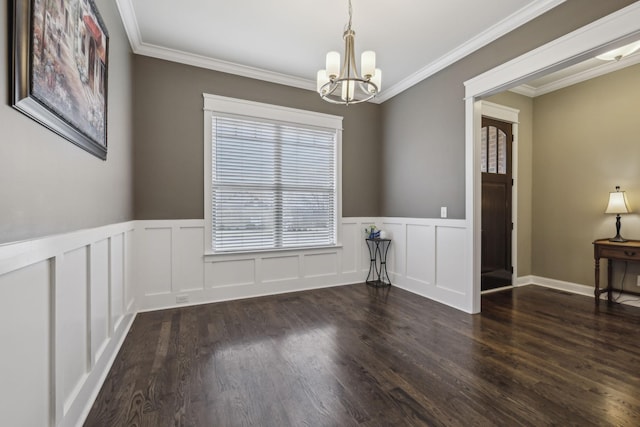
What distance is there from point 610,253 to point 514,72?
246 cm

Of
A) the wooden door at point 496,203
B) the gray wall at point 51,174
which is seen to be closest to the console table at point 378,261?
the wooden door at point 496,203

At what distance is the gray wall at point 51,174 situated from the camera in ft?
2.98

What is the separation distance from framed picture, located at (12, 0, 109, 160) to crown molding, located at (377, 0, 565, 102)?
3.26 meters

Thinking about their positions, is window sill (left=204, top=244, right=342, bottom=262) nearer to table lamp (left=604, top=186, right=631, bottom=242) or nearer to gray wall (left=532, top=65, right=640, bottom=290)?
gray wall (left=532, top=65, right=640, bottom=290)

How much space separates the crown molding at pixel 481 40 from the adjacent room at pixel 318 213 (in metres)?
0.03

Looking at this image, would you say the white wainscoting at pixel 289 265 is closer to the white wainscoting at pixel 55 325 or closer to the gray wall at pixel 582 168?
the white wainscoting at pixel 55 325

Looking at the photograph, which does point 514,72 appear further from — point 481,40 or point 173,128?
point 173,128

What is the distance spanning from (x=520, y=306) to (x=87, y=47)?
4504 millimetres

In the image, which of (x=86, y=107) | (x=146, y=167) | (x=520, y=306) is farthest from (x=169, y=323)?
(x=520, y=306)

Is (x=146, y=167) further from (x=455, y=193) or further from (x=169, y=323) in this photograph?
(x=455, y=193)

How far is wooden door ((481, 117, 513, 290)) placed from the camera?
399 cm

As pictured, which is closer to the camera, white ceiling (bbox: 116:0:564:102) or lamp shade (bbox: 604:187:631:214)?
white ceiling (bbox: 116:0:564:102)

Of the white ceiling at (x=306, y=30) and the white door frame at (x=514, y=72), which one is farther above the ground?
the white ceiling at (x=306, y=30)

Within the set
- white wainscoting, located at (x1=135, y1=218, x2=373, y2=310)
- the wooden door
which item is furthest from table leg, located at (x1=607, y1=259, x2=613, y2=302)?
white wainscoting, located at (x1=135, y1=218, x2=373, y2=310)
